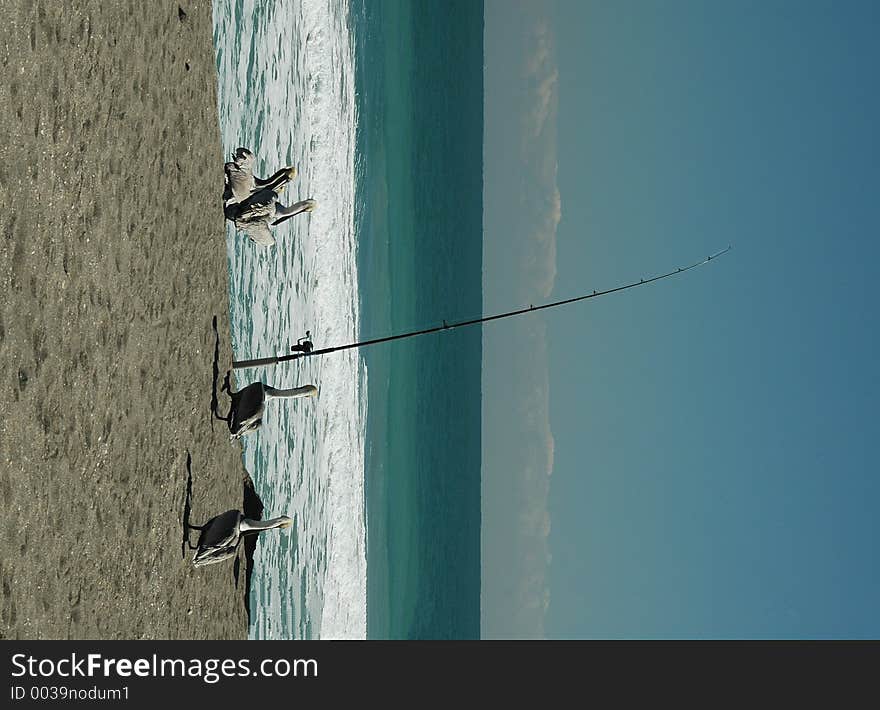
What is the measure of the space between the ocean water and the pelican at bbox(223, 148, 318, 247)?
1118 millimetres

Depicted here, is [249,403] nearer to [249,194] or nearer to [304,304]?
[249,194]

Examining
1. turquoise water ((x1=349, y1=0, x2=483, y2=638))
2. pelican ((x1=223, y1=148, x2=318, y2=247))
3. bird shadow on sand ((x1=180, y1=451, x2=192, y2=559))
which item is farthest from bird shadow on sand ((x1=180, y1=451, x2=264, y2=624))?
turquoise water ((x1=349, y1=0, x2=483, y2=638))

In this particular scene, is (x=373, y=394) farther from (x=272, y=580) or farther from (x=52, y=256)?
(x=52, y=256)

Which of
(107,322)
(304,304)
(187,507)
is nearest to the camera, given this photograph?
(107,322)

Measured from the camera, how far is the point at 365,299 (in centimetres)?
1659

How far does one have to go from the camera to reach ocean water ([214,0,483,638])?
10148 mm

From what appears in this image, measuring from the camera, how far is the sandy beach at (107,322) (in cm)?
430

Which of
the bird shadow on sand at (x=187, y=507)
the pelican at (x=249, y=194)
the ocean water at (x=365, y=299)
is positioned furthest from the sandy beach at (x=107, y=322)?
the ocean water at (x=365, y=299)

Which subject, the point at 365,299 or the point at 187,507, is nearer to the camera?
the point at 187,507

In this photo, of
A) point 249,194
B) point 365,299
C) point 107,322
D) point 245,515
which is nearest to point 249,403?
point 245,515

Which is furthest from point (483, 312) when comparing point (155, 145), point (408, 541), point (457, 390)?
point (155, 145)

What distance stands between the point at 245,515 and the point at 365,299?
28.6 feet
